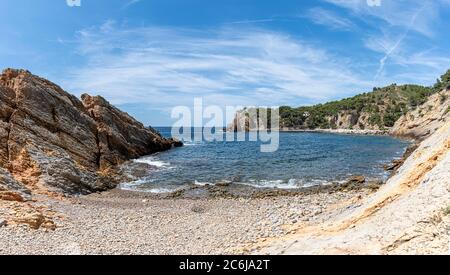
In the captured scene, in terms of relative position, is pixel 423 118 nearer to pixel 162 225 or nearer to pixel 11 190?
pixel 162 225

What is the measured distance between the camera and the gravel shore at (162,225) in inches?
742

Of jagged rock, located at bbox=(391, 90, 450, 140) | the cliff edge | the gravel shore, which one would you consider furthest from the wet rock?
jagged rock, located at bbox=(391, 90, 450, 140)

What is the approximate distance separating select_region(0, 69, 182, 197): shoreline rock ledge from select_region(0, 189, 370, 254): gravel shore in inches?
178

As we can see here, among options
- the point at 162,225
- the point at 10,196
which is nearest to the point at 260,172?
the point at 162,225

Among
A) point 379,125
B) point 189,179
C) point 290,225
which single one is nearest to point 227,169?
point 189,179

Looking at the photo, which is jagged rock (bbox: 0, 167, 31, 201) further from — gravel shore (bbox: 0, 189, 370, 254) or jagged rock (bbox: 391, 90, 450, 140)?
jagged rock (bbox: 391, 90, 450, 140)

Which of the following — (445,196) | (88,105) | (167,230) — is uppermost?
(88,105)

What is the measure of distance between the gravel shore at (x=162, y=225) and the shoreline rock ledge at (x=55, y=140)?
4530 mm

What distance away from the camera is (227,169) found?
54812 mm

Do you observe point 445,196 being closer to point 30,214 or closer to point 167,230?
point 167,230

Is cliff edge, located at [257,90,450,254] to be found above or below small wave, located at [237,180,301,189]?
above

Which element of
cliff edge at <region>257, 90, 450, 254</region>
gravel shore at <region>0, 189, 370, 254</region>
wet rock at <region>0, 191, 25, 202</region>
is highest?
cliff edge at <region>257, 90, 450, 254</region>

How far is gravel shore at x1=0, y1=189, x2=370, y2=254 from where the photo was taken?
1886cm
